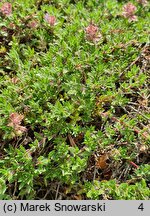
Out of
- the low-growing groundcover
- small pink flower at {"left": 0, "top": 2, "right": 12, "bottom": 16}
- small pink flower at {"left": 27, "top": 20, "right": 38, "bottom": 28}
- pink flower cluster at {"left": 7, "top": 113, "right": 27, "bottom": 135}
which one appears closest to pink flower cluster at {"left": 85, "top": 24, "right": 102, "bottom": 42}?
the low-growing groundcover

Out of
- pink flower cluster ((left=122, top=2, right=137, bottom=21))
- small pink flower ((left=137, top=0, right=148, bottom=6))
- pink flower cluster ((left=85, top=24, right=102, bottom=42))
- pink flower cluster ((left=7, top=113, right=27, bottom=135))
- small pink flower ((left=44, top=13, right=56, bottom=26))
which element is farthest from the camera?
small pink flower ((left=137, top=0, right=148, bottom=6))

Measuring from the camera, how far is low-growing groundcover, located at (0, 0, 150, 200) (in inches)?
97.3

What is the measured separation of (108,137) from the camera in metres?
2.61

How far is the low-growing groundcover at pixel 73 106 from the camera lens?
97.3 inches

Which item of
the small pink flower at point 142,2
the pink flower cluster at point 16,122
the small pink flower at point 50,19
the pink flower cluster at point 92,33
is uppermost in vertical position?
the small pink flower at point 142,2

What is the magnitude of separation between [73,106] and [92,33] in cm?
61

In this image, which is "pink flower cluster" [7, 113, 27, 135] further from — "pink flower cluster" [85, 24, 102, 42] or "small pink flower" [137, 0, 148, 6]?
"small pink flower" [137, 0, 148, 6]

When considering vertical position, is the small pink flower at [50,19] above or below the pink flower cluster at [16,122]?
above

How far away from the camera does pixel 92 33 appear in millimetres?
2787

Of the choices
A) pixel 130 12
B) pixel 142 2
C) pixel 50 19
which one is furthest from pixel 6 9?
pixel 142 2

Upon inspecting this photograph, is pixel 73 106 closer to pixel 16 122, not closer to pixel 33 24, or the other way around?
pixel 16 122

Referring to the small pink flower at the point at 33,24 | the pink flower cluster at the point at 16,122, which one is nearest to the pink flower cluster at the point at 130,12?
the small pink flower at the point at 33,24

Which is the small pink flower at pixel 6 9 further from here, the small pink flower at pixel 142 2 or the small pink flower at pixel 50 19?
the small pink flower at pixel 142 2

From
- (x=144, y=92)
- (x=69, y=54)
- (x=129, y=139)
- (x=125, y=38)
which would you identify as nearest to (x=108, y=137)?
(x=129, y=139)
